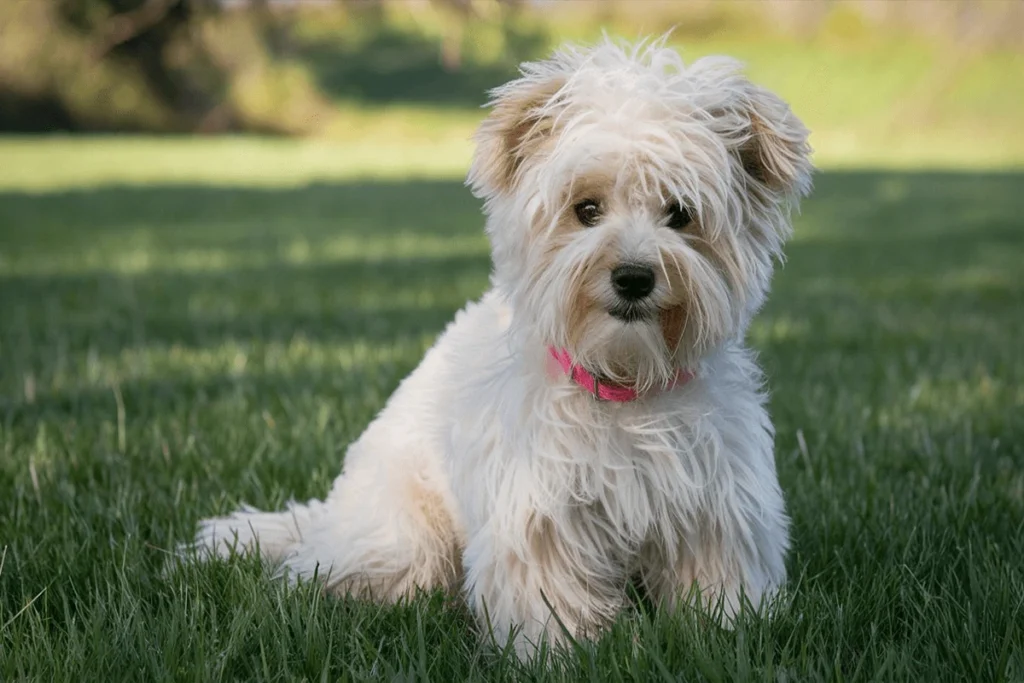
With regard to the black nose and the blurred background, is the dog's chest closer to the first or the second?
the black nose

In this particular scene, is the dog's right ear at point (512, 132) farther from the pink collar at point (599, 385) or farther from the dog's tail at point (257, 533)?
the dog's tail at point (257, 533)

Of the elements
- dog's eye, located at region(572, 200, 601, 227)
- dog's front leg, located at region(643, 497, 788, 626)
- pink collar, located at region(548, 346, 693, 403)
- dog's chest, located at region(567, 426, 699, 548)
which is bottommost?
dog's front leg, located at region(643, 497, 788, 626)

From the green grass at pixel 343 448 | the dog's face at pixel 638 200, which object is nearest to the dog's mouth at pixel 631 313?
the dog's face at pixel 638 200

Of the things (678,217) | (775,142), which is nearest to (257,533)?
(678,217)

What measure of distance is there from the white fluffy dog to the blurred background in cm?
2190

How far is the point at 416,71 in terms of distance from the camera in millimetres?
44500

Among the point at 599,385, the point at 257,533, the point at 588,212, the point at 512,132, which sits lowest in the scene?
the point at 257,533

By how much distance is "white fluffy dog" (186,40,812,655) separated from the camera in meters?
2.64

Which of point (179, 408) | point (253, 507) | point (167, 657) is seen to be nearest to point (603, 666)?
point (167, 657)

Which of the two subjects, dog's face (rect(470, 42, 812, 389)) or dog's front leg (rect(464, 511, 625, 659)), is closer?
dog's face (rect(470, 42, 812, 389))

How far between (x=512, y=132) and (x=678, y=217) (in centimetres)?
46

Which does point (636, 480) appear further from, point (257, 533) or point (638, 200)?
point (257, 533)

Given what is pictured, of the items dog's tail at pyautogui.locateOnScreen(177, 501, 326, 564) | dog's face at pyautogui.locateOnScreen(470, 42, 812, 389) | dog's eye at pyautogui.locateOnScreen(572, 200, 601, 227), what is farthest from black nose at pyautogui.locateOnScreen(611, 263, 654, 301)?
dog's tail at pyautogui.locateOnScreen(177, 501, 326, 564)

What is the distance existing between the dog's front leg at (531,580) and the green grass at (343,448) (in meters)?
0.11
